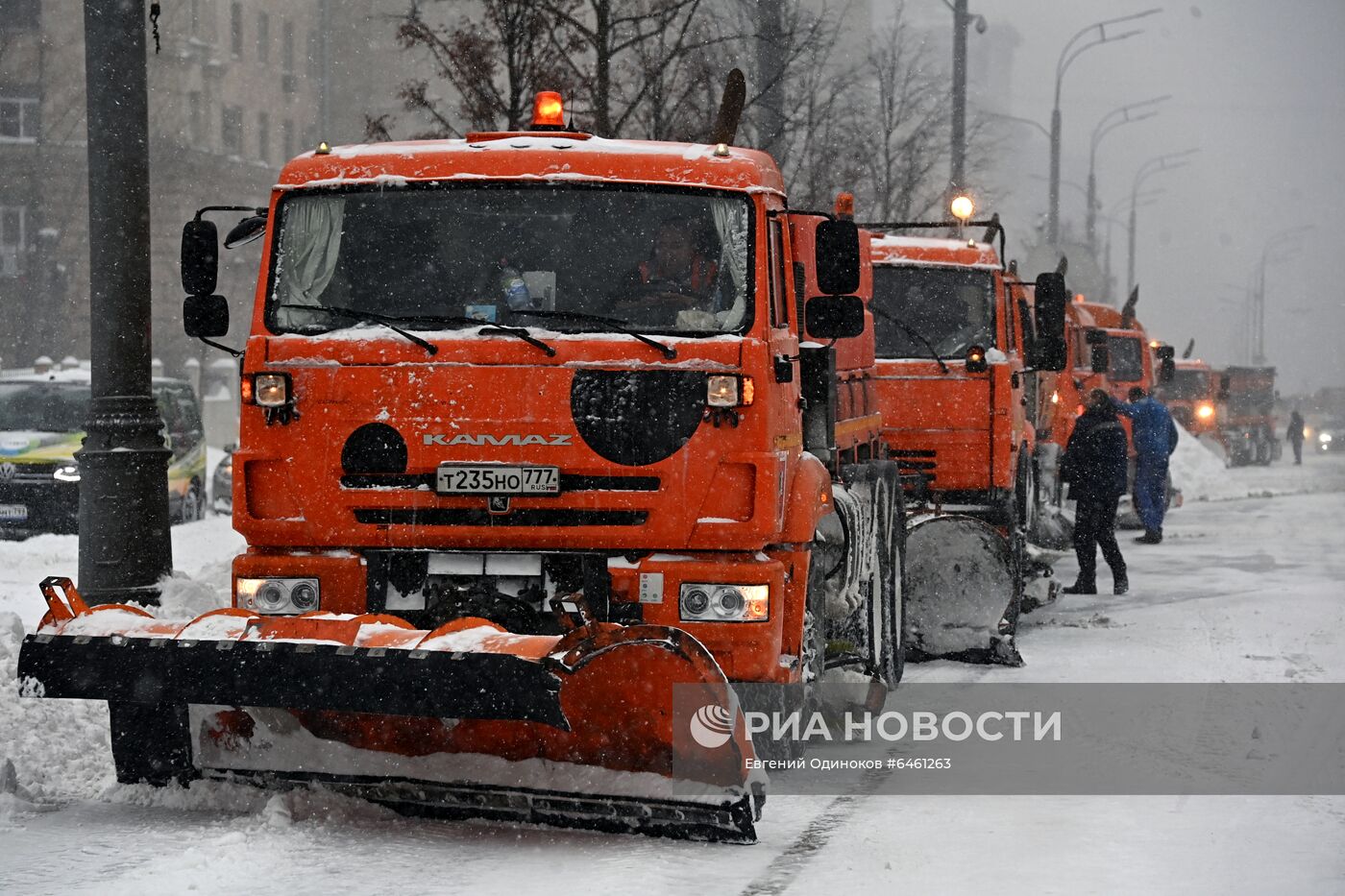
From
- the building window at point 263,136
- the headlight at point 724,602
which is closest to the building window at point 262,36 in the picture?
the building window at point 263,136

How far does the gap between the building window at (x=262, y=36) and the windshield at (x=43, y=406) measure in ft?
127

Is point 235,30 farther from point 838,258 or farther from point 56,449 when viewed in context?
point 838,258

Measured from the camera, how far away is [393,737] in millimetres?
6312

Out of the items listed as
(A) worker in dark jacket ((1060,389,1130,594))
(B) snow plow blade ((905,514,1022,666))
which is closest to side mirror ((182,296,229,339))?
(B) snow plow blade ((905,514,1022,666))

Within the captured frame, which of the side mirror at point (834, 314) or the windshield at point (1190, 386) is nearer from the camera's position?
the side mirror at point (834, 314)

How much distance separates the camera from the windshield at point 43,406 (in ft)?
66.1

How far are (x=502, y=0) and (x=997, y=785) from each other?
8.53 m

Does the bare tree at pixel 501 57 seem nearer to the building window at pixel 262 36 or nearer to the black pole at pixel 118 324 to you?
the black pole at pixel 118 324

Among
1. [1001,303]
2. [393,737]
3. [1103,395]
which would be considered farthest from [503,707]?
[1103,395]

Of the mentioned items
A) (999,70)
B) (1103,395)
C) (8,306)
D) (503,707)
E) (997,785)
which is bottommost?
(997,785)

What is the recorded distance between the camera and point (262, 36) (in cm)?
5781

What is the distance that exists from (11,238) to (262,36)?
581 inches

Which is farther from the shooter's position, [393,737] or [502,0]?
[502,0]

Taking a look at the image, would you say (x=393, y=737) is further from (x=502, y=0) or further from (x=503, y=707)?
(x=502, y=0)
